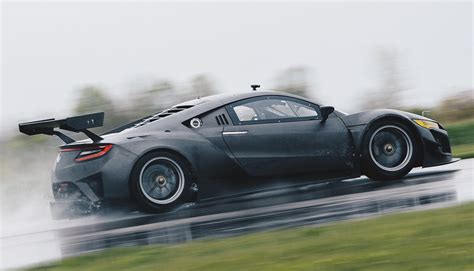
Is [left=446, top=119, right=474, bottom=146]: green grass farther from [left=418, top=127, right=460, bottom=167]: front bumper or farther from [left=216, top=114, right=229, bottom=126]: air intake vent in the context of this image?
[left=216, top=114, right=229, bottom=126]: air intake vent

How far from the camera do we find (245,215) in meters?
7.92

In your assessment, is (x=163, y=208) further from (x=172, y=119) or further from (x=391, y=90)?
(x=391, y=90)

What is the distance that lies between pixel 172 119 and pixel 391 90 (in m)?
10.5

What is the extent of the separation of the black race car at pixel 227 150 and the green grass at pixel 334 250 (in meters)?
2.08

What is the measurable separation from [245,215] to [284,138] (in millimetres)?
1474

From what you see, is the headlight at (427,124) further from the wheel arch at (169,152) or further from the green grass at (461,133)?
the green grass at (461,133)

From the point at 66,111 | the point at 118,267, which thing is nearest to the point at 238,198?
the point at 118,267

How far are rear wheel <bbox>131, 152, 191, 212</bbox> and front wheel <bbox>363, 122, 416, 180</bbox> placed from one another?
7.08 ft

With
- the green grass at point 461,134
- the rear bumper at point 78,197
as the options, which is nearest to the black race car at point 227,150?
the rear bumper at point 78,197

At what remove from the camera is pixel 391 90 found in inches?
730

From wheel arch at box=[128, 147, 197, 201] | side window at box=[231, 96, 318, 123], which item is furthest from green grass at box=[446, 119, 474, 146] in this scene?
wheel arch at box=[128, 147, 197, 201]

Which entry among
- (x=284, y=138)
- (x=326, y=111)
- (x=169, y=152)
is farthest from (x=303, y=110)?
(x=169, y=152)

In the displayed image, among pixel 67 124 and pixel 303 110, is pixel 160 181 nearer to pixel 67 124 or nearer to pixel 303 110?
pixel 67 124

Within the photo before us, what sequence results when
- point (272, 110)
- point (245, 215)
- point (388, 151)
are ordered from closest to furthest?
1. point (245, 215)
2. point (272, 110)
3. point (388, 151)
